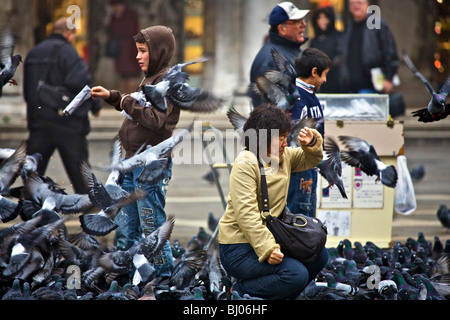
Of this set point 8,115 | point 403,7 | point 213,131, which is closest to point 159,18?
point 8,115

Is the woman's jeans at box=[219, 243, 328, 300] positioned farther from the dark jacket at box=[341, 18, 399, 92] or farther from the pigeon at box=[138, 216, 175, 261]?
the dark jacket at box=[341, 18, 399, 92]

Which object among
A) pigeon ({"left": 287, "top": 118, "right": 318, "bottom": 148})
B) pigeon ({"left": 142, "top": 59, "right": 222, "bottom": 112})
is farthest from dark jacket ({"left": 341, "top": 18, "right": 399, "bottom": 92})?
pigeon ({"left": 142, "top": 59, "right": 222, "bottom": 112})

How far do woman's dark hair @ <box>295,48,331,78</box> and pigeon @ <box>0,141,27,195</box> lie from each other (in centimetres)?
200

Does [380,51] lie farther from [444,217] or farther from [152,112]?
[152,112]

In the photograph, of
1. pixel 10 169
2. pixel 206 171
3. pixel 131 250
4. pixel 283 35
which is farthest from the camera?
pixel 206 171

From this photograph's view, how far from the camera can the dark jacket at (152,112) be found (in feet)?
15.2

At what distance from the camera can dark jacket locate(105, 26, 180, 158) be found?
4.63m

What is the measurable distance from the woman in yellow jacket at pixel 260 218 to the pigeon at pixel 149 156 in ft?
2.40

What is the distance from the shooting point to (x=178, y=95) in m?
4.68

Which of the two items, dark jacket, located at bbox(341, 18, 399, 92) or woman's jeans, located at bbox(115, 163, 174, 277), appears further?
dark jacket, located at bbox(341, 18, 399, 92)

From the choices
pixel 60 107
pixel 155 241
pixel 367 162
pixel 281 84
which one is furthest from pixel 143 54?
pixel 60 107

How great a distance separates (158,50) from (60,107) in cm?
226

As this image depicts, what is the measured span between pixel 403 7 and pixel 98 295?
13561 mm

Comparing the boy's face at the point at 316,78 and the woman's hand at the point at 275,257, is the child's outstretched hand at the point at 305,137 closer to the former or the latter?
the woman's hand at the point at 275,257
